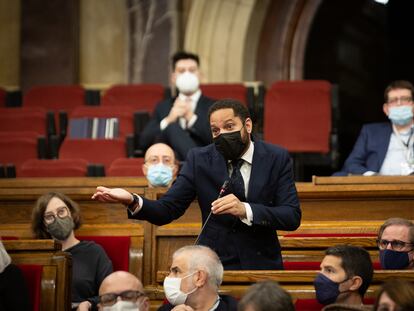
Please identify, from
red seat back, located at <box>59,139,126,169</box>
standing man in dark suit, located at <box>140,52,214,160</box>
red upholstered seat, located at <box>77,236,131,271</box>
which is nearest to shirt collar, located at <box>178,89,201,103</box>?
standing man in dark suit, located at <box>140,52,214,160</box>

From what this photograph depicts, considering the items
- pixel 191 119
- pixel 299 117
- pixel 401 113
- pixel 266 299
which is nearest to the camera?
pixel 266 299

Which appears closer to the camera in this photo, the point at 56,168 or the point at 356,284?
the point at 356,284

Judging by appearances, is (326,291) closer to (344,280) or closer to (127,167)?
(344,280)

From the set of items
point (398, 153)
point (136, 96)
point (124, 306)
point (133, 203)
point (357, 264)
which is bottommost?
point (124, 306)

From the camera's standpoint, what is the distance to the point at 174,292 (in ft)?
8.02

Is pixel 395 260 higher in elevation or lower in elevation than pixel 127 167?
lower

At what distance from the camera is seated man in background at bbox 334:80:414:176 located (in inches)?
156

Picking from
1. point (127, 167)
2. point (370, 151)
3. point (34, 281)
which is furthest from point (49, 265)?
point (370, 151)

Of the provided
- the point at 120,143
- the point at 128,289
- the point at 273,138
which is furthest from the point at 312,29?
the point at 128,289

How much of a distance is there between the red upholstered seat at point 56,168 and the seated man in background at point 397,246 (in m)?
1.75

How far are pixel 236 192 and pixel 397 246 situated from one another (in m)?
0.42

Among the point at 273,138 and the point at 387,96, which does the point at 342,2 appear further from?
the point at 387,96

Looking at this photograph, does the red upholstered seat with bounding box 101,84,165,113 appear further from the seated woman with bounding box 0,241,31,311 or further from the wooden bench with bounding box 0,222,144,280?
the seated woman with bounding box 0,241,31,311

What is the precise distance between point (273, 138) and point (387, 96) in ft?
2.60
